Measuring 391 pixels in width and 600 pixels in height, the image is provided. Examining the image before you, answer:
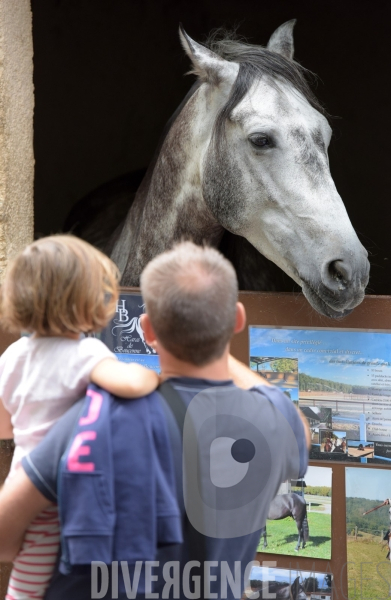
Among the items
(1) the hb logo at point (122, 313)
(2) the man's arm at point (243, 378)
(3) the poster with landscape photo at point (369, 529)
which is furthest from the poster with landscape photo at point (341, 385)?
(2) the man's arm at point (243, 378)

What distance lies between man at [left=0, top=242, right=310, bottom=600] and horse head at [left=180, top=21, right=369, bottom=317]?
2.37ft

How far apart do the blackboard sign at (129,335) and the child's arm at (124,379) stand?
0.94 meters

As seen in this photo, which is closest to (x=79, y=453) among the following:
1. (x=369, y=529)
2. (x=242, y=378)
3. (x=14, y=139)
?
(x=242, y=378)

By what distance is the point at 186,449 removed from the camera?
3.37ft

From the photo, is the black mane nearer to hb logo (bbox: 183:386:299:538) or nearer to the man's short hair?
the man's short hair

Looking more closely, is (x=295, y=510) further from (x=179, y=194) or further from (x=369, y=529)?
(x=179, y=194)

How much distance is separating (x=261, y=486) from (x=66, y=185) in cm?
441

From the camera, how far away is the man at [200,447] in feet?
3.30

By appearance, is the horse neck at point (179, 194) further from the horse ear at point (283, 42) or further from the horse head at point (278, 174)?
the horse ear at point (283, 42)

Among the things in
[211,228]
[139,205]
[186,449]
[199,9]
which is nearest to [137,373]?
[186,449]

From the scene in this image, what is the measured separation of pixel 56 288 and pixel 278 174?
1.01 metres

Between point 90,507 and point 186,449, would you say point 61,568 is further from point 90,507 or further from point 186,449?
point 186,449

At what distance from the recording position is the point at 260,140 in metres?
1.89

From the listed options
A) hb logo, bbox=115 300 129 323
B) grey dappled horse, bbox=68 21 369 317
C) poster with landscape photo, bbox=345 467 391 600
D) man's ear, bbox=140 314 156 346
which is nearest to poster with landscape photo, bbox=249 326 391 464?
poster with landscape photo, bbox=345 467 391 600
